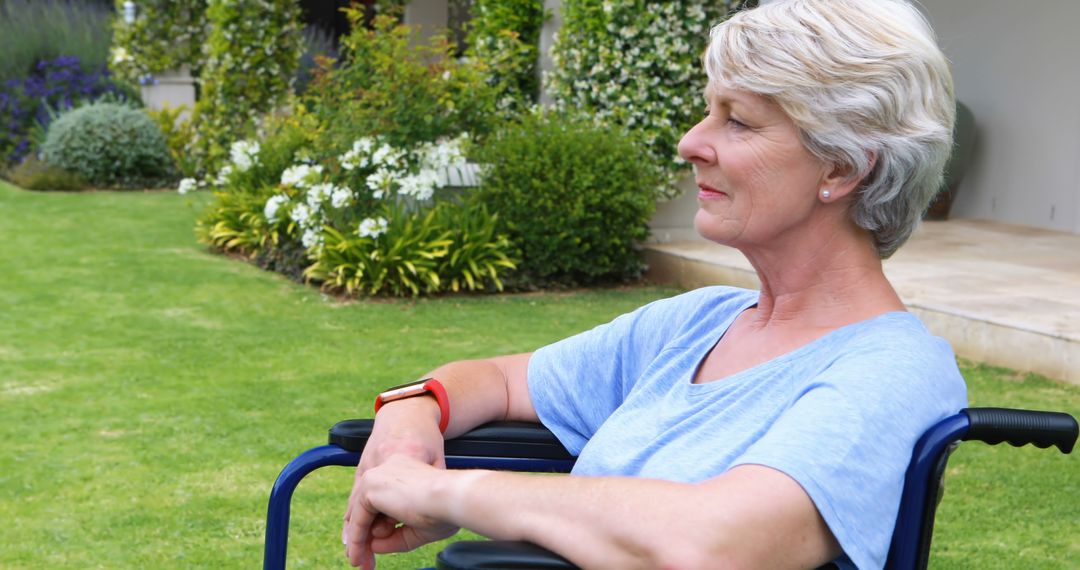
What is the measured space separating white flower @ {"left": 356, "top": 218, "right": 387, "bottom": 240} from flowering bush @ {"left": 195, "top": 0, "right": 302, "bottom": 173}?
510cm

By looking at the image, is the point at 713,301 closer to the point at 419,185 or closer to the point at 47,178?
the point at 419,185

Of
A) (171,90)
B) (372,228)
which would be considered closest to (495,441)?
(372,228)

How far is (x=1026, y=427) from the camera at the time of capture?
158cm

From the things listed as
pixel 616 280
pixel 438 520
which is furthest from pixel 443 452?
pixel 616 280

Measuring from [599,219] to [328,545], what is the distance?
411cm

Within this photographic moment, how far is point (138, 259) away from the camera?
835 cm

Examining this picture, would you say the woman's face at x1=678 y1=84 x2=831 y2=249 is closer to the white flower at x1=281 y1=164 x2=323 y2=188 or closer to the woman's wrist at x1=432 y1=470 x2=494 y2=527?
the woman's wrist at x1=432 y1=470 x2=494 y2=527

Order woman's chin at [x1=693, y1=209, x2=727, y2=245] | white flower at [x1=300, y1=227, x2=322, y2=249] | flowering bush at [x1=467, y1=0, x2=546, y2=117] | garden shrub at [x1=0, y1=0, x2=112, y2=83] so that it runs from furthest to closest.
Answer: garden shrub at [x1=0, y1=0, x2=112, y2=83]
flowering bush at [x1=467, y1=0, x2=546, y2=117]
white flower at [x1=300, y1=227, x2=322, y2=249]
woman's chin at [x1=693, y1=209, x2=727, y2=245]

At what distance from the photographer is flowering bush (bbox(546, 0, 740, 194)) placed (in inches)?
316

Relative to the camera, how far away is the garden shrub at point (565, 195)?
7250 mm

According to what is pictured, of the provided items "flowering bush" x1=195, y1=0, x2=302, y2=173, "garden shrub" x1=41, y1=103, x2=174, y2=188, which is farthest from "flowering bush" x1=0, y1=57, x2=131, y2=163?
"flowering bush" x1=195, y1=0, x2=302, y2=173

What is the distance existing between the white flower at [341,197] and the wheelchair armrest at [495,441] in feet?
17.4

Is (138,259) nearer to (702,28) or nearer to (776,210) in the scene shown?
(702,28)

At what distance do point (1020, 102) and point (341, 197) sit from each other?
507 cm
